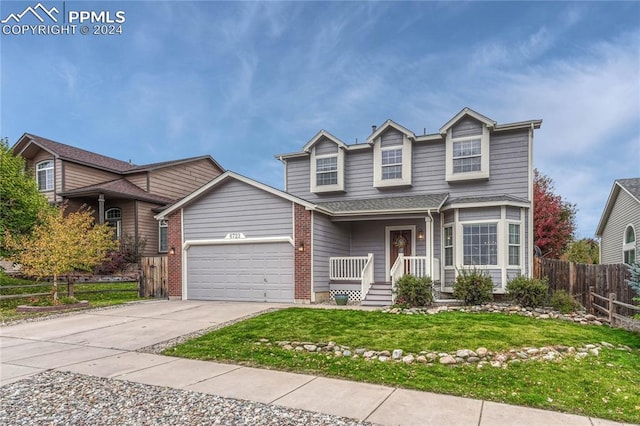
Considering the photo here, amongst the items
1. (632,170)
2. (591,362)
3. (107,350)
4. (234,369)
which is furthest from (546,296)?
(632,170)

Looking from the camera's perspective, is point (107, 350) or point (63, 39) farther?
point (63, 39)

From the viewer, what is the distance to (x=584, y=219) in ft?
84.2

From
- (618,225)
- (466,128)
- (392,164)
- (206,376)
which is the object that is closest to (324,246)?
(392,164)

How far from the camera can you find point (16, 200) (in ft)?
54.5

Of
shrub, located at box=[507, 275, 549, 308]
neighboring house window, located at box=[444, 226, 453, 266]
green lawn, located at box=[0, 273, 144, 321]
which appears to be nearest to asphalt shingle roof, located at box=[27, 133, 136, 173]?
green lawn, located at box=[0, 273, 144, 321]

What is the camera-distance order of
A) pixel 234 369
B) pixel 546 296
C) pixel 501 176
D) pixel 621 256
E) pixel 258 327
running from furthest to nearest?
pixel 621 256, pixel 501 176, pixel 546 296, pixel 258 327, pixel 234 369

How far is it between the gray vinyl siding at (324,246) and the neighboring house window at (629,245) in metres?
11.7

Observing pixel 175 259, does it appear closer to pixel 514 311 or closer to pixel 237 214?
pixel 237 214

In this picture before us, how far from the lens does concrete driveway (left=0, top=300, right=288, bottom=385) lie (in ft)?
21.7

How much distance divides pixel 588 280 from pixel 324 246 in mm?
8670

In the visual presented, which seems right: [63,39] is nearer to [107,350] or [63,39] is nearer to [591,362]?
[107,350]

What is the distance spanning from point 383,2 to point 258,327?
10.7 meters

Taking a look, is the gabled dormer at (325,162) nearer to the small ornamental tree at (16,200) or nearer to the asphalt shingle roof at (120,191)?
the asphalt shingle roof at (120,191)

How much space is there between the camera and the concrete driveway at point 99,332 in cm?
660
